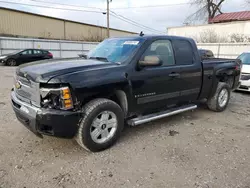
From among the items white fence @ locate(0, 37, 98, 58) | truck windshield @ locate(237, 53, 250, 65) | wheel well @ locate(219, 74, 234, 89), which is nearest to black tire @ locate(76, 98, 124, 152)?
wheel well @ locate(219, 74, 234, 89)

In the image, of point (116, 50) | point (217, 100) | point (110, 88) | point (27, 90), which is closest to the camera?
point (27, 90)

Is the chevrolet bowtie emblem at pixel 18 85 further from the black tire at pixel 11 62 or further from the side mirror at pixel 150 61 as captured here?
the black tire at pixel 11 62

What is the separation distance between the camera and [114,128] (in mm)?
3496

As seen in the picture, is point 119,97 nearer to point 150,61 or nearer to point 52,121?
point 150,61

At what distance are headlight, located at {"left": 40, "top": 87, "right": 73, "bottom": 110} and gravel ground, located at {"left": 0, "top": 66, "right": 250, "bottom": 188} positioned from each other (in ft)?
2.68

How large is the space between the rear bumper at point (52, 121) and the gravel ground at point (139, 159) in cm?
46

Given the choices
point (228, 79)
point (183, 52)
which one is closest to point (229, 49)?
point (228, 79)

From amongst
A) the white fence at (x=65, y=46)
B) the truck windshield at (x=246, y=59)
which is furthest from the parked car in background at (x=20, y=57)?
the truck windshield at (x=246, y=59)

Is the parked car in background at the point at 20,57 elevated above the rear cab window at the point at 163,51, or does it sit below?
below

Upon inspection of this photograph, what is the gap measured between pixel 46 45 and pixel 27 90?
71.4 ft

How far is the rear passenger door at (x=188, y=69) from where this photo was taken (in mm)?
4426

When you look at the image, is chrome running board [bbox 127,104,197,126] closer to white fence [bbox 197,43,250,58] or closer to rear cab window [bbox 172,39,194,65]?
rear cab window [bbox 172,39,194,65]

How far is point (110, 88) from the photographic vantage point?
3316 millimetres

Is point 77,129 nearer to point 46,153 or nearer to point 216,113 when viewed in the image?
point 46,153
